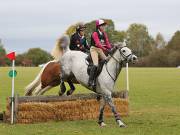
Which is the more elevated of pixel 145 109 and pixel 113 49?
pixel 113 49

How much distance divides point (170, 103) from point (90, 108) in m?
6.24

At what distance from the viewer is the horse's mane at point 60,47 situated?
1566cm

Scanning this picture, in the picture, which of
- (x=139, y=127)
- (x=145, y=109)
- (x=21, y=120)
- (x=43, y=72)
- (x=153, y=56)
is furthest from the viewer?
(x=153, y=56)

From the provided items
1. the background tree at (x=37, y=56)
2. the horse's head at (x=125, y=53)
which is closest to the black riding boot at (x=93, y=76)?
the horse's head at (x=125, y=53)

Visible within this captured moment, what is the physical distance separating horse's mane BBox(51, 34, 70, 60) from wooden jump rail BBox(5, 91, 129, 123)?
1.83 m

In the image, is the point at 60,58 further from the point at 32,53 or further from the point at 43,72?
the point at 32,53

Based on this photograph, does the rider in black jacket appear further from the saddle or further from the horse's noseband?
the horse's noseband

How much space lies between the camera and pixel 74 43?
15.1 m

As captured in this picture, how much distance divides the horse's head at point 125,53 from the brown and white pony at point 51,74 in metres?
2.82

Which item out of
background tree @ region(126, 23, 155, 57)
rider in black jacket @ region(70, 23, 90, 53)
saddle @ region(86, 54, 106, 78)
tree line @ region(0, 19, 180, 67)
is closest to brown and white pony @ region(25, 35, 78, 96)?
rider in black jacket @ region(70, 23, 90, 53)

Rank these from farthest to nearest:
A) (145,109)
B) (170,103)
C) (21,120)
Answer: (170,103) < (145,109) < (21,120)

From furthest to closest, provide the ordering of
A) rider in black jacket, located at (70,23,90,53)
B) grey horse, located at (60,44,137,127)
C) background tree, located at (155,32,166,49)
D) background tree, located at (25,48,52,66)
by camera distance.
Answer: background tree, located at (155,32,166,49) → background tree, located at (25,48,52,66) → rider in black jacket, located at (70,23,90,53) → grey horse, located at (60,44,137,127)

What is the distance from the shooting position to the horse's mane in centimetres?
1566

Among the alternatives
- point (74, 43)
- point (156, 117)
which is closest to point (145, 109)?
point (156, 117)
